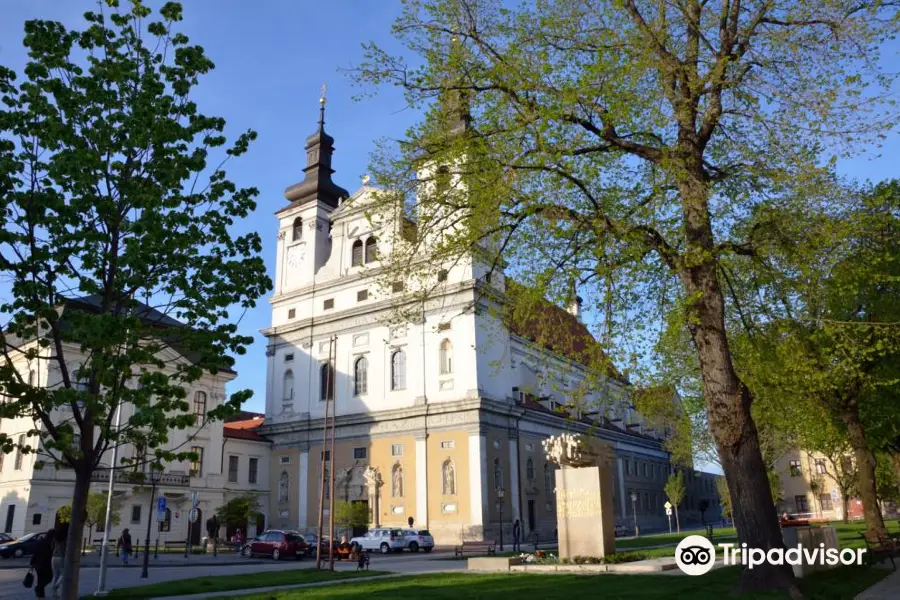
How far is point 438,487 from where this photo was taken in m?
A: 43.2

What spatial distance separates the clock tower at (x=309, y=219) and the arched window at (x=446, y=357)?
1290cm

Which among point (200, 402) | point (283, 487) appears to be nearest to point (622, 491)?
point (283, 487)

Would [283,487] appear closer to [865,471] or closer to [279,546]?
[279,546]

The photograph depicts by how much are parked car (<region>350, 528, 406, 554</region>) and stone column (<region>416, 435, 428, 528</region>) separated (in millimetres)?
5402

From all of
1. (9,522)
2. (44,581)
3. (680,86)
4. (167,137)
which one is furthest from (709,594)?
(9,522)

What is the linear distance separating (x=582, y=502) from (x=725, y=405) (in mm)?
8963

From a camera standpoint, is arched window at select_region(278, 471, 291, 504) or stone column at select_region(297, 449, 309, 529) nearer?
stone column at select_region(297, 449, 309, 529)

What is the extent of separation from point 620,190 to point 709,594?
7.60 metres

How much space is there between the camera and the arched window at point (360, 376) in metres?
48.6

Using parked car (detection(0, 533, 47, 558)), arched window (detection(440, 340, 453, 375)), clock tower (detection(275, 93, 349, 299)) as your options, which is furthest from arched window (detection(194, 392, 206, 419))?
arched window (detection(440, 340, 453, 375))

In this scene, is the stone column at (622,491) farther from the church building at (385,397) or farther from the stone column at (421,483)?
the stone column at (421,483)

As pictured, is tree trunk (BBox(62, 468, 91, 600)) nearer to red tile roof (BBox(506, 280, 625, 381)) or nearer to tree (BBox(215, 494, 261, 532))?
red tile roof (BBox(506, 280, 625, 381))

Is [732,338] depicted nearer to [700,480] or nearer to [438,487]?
[438,487]

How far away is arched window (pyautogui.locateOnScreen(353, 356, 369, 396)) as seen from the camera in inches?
1912
